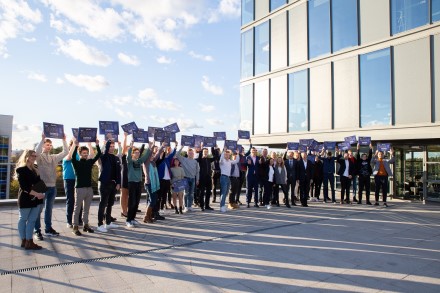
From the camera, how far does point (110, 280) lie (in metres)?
4.47

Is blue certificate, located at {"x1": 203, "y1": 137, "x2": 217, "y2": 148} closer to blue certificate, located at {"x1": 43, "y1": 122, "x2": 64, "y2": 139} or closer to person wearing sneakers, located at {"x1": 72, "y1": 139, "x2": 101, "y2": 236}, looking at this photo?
person wearing sneakers, located at {"x1": 72, "y1": 139, "x2": 101, "y2": 236}

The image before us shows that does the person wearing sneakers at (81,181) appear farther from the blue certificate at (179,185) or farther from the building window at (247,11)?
the building window at (247,11)

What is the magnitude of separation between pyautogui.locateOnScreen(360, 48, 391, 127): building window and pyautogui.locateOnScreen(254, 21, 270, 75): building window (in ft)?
20.3

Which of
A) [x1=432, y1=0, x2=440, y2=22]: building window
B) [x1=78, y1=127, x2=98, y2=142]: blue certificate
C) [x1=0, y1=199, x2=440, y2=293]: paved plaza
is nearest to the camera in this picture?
[x1=0, y1=199, x2=440, y2=293]: paved plaza

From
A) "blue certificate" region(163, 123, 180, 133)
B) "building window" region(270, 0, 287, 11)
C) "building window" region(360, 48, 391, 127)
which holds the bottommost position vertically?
"blue certificate" region(163, 123, 180, 133)

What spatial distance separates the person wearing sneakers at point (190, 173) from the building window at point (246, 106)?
10.4 m

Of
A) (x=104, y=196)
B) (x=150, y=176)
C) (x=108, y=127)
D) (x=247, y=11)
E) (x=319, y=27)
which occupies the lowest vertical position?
(x=104, y=196)

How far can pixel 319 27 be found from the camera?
1686 cm

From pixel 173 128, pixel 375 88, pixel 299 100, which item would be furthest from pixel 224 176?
pixel 299 100

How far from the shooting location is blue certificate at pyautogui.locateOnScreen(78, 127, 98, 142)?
23.9 feet

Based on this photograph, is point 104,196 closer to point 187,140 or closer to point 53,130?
point 53,130

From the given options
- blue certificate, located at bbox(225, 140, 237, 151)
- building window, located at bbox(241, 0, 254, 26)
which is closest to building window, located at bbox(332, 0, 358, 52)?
building window, located at bbox(241, 0, 254, 26)

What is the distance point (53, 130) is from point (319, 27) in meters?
14.6

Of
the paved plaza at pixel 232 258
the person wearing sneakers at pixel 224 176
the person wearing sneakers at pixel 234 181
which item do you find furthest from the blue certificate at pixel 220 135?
the paved plaza at pixel 232 258
